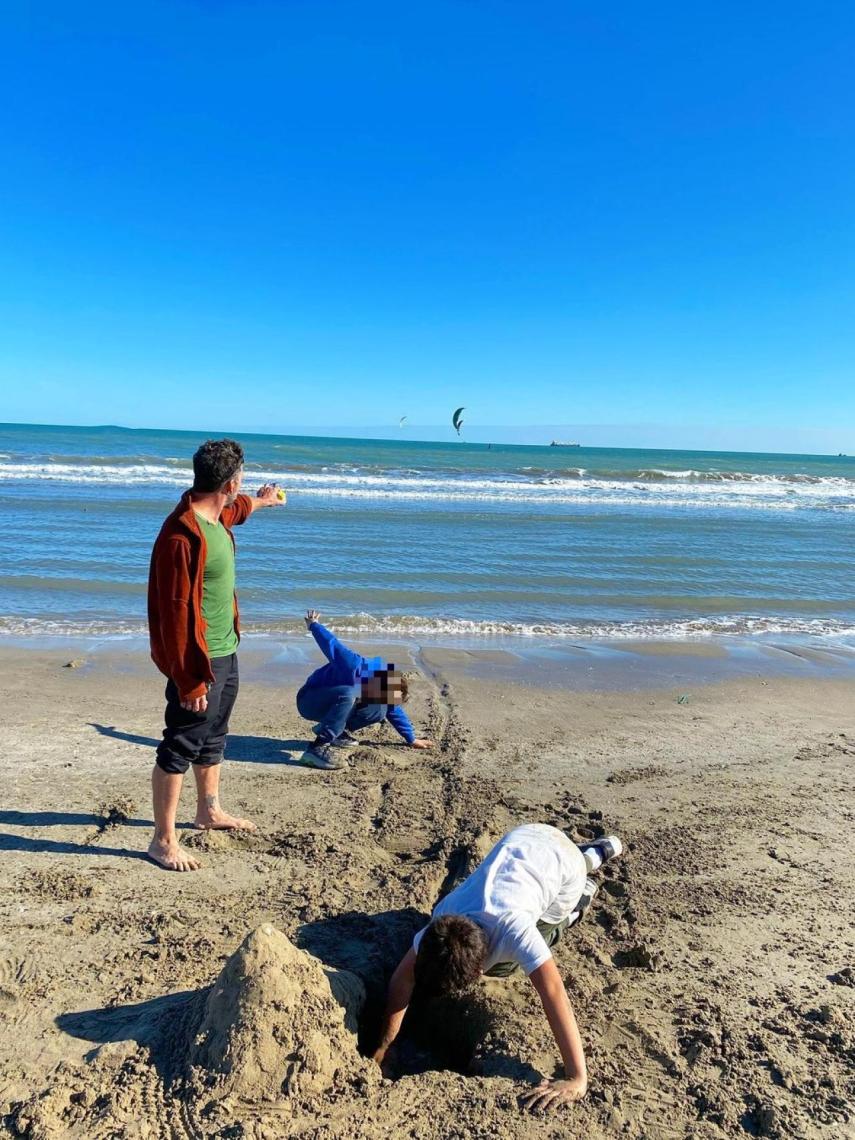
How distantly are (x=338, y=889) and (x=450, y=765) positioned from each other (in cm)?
167

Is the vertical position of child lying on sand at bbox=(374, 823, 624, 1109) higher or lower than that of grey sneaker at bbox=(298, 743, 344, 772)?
higher

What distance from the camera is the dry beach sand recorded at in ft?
7.84

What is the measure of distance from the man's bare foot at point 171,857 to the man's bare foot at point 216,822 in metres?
0.33

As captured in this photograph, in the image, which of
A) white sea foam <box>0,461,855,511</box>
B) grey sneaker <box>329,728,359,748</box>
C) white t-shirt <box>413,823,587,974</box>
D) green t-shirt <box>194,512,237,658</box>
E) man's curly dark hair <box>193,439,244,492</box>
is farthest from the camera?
white sea foam <box>0,461,855,511</box>

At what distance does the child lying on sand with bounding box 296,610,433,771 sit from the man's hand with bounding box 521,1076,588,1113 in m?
2.74

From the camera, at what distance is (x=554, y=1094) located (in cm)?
246

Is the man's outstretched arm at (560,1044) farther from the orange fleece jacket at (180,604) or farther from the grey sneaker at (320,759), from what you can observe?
the grey sneaker at (320,759)

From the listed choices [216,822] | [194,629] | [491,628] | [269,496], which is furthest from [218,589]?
[491,628]

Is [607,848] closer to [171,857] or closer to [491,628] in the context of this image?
[171,857]

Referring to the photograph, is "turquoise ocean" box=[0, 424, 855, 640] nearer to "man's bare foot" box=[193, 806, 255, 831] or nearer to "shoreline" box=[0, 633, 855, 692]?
"shoreline" box=[0, 633, 855, 692]

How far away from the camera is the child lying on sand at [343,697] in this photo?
514cm

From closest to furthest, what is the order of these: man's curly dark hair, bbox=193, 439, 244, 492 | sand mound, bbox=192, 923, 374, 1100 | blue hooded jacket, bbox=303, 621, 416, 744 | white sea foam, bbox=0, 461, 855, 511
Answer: sand mound, bbox=192, 923, 374, 1100 < man's curly dark hair, bbox=193, 439, 244, 492 < blue hooded jacket, bbox=303, 621, 416, 744 < white sea foam, bbox=0, 461, 855, 511

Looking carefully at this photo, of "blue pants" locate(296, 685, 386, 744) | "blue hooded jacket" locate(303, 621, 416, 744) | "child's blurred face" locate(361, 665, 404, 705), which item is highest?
"blue hooded jacket" locate(303, 621, 416, 744)

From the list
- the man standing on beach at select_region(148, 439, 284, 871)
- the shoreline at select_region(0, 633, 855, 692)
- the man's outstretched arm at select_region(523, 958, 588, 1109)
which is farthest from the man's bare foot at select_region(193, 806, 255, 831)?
the shoreline at select_region(0, 633, 855, 692)
